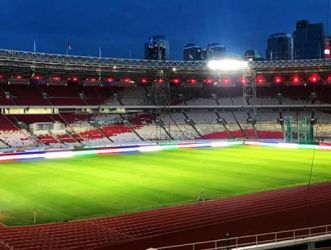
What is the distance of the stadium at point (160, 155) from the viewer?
1994cm

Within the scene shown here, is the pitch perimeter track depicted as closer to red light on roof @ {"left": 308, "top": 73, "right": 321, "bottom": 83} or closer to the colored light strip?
the colored light strip

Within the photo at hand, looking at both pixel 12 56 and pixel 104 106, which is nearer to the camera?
pixel 12 56

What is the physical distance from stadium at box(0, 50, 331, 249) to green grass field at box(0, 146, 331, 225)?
0.10 m

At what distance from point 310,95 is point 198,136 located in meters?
18.8

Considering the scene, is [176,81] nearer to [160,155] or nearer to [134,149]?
[134,149]

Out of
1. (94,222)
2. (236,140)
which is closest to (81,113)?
(236,140)

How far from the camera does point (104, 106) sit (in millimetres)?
72625

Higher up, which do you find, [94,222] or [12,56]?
[12,56]

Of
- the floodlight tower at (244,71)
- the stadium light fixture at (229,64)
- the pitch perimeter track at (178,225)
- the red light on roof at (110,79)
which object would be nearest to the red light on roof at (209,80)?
the floodlight tower at (244,71)

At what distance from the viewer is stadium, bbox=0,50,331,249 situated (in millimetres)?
19938

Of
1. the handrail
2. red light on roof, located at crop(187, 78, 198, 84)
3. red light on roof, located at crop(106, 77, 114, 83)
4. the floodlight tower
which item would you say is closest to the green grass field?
the handrail

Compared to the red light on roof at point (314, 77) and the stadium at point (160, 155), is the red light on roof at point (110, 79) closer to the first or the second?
the stadium at point (160, 155)

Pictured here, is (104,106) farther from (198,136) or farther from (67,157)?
(67,157)

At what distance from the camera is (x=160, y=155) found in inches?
1967
